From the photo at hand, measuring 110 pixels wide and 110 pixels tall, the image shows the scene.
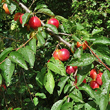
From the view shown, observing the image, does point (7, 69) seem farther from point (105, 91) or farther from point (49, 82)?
point (105, 91)

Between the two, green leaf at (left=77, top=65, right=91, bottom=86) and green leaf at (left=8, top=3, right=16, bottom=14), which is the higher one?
green leaf at (left=8, top=3, right=16, bottom=14)

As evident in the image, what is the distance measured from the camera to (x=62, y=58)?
97cm

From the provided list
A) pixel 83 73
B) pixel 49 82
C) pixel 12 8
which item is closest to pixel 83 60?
pixel 83 73

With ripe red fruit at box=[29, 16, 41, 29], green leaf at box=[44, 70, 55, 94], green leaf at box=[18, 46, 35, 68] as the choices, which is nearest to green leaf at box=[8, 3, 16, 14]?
ripe red fruit at box=[29, 16, 41, 29]

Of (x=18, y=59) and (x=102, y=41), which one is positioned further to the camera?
(x=102, y=41)

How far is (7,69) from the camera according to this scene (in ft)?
2.02

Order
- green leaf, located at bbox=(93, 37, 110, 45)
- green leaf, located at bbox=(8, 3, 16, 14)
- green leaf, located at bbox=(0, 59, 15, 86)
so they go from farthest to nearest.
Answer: green leaf, located at bbox=(8, 3, 16, 14), green leaf, located at bbox=(93, 37, 110, 45), green leaf, located at bbox=(0, 59, 15, 86)

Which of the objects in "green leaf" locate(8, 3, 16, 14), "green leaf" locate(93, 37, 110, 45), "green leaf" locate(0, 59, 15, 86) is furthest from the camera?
"green leaf" locate(8, 3, 16, 14)

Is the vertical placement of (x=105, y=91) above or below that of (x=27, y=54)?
below

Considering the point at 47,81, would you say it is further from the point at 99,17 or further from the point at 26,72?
the point at 99,17

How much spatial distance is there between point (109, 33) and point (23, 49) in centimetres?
246

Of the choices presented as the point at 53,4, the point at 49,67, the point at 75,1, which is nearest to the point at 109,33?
the point at 75,1

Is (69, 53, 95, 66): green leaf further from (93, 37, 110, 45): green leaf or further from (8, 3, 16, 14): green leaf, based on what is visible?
(8, 3, 16, 14): green leaf

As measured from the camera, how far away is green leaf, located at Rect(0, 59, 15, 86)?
1.96 feet
